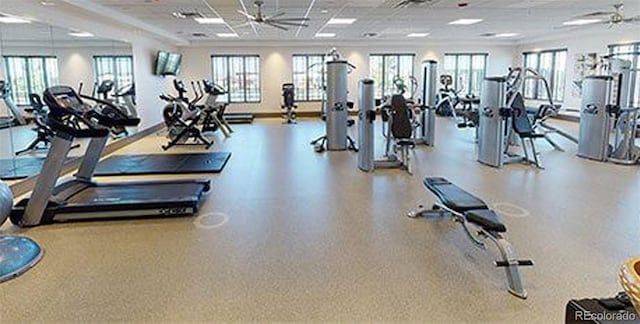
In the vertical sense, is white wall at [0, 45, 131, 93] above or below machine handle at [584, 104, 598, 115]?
above

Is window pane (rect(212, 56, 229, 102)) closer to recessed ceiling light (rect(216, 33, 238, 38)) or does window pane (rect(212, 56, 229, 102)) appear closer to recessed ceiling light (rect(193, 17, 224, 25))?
recessed ceiling light (rect(216, 33, 238, 38))

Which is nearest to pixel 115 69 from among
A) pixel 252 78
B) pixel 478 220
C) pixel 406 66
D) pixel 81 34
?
pixel 81 34

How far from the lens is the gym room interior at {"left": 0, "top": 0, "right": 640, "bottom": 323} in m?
2.91

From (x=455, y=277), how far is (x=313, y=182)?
313cm

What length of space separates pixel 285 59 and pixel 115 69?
7700 mm

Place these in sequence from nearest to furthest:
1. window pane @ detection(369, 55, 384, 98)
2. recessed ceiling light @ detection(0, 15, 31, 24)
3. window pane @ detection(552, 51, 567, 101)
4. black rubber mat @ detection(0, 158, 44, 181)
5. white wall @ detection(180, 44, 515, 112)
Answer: recessed ceiling light @ detection(0, 15, 31, 24) < black rubber mat @ detection(0, 158, 44, 181) < window pane @ detection(552, 51, 567, 101) < white wall @ detection(180, 44, 515, 112) < window pane @ detection(369, 55, 384, 98)

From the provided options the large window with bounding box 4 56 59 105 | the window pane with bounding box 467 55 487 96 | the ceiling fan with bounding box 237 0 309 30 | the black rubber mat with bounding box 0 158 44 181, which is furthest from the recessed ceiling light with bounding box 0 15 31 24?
the window pane with bounding box 467 55 487 96

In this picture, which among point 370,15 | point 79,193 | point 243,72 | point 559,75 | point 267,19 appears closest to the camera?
point 79,193

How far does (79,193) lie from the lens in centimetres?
485

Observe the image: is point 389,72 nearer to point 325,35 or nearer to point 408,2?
point 325,35

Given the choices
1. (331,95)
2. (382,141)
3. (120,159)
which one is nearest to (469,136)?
(382,141)

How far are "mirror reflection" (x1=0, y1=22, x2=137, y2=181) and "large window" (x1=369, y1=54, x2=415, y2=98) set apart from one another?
34.4 ft

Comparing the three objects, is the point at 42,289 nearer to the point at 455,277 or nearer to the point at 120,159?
the point at 455,277

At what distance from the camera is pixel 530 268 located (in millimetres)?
3271
